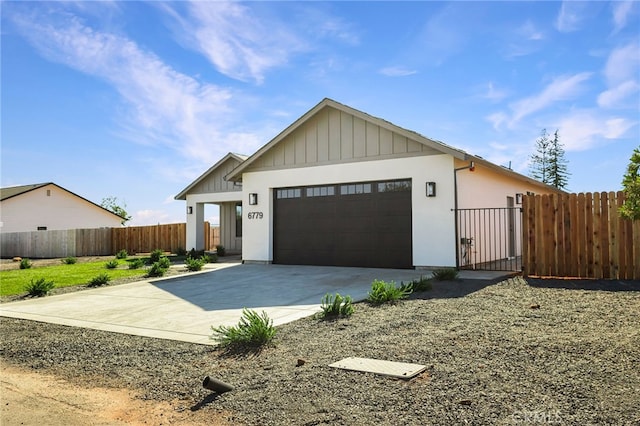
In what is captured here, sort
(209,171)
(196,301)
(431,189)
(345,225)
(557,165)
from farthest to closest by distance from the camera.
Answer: (557,165) < (209,171) < (345,225) < (431,189) < (196,301)

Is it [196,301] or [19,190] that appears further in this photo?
[19,190]

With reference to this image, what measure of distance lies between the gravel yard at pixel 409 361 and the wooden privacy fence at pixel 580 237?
2559 mm

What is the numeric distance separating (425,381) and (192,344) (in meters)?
3.18

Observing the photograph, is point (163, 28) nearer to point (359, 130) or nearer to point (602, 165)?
point (359, 130)

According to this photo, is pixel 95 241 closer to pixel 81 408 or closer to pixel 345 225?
pixel 345 225

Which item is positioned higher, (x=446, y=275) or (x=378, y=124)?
(x=378, y=124)

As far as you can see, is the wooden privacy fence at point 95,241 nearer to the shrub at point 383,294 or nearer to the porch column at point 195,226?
the porch column at point 195,226

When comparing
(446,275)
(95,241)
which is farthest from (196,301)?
(95,241)

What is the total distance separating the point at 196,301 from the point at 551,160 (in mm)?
35779

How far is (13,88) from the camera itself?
1105cm

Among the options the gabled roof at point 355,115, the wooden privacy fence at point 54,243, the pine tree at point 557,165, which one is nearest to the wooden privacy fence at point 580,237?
the gabled roof at point 355,115

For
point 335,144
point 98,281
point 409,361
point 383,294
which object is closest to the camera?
point 409,361

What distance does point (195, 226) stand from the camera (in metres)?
24.0

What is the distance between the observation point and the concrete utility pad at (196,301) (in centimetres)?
709
